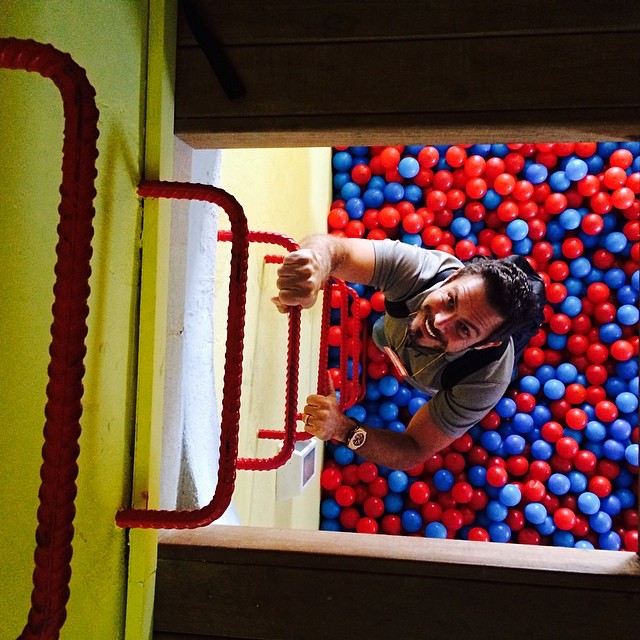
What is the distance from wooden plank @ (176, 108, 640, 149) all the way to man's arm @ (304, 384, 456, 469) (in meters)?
0.72

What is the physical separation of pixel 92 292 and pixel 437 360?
52.4 inches

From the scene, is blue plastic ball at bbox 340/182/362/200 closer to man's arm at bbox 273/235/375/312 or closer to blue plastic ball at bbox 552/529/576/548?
man's arm at bbox 273/235/375/312

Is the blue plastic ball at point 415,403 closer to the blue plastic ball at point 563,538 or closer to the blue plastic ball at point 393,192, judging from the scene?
the blue plastic ball at point 563,538

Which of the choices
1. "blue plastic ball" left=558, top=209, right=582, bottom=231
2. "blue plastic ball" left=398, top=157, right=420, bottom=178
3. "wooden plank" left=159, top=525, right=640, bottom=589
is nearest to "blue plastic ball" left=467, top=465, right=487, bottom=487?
"blue plastic ball" left=558, top=209, right=582, bottom=231

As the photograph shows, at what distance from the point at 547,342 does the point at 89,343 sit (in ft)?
9.81

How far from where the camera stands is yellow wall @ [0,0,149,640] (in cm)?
63

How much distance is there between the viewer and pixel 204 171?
1.27 meters

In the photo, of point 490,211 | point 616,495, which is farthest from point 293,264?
point 616,495

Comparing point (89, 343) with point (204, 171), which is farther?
point (204, 171)

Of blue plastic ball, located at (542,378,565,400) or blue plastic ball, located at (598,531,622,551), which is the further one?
blue plastic ball, located at (542,378,565,400)

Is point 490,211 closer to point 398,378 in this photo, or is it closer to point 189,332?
point 398,378

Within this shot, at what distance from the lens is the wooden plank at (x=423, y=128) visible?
0.93m

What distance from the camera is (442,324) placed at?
1799 mm

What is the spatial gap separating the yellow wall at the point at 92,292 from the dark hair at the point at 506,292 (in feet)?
3.70
